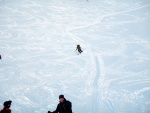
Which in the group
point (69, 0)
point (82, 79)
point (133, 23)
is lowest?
point (82, 79)

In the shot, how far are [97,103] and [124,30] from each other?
10.4m

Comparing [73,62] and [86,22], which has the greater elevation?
[86,22]

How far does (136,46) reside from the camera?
12.8m

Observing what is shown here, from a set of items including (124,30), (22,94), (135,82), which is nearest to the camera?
(22,94)

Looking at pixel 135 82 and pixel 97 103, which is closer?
pixel 97 103

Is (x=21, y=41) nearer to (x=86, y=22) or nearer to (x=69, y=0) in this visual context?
(x=86, y=22)

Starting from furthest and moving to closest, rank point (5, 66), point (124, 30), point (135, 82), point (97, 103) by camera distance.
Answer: point (124, 30)
point (5, 66)
point (135, 82)
point (97, 103)

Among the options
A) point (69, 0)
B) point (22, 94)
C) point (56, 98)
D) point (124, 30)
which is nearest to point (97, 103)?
point (56, 98)

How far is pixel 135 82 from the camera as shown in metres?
8.59

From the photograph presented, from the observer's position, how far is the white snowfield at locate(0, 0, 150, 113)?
7.40 metres

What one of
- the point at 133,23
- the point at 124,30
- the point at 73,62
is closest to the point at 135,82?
the point at 73,62

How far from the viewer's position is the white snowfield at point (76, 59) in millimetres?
7402

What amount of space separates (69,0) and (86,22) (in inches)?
374

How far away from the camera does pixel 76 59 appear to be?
36.7 feet
